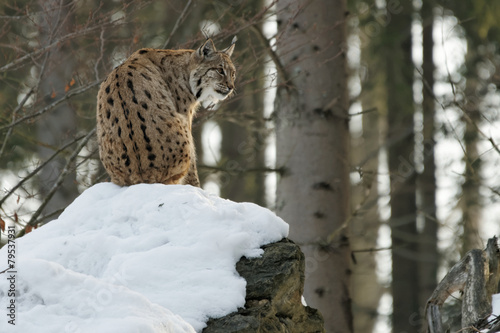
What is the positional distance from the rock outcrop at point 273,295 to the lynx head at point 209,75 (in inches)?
92.0

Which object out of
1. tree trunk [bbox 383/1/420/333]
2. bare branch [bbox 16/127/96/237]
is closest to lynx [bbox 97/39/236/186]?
bare branch [bbox 16/127/96/237]

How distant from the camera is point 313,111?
7.45 meters

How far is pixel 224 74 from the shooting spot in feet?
20.9

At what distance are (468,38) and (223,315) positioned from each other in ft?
31.3

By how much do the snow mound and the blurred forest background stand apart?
1.96 m

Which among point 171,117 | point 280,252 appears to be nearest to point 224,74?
point 171,117

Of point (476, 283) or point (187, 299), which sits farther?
point (476, 283)

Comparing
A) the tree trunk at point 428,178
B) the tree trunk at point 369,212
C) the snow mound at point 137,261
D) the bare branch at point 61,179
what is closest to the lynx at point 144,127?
the snow mound at point 137,261

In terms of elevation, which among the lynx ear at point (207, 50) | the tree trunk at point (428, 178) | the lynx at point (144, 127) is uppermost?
the tree trunk at point (428, 178)

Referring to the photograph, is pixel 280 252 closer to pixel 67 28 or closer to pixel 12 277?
pixel 12 277

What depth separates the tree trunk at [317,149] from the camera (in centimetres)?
727

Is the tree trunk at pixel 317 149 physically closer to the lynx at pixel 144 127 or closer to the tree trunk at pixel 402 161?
the lynx at pixel 144 127

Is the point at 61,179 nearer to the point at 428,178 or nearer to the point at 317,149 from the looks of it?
the point at 317,149

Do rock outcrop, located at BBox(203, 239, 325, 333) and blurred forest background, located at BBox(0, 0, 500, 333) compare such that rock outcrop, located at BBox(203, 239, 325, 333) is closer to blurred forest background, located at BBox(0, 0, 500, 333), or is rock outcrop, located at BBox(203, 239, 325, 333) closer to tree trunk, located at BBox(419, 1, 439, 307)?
blurred forest background, located at BBox(0, 0, 500, 333)
